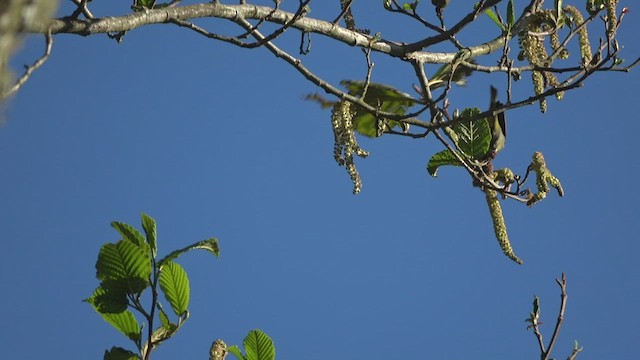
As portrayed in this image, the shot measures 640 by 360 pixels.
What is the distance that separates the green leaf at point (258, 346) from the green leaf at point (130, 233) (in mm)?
496

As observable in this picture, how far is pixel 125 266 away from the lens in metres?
2.93

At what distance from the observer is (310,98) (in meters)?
3.86

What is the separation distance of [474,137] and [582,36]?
33.6 inches

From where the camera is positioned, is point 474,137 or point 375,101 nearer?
point 375,101

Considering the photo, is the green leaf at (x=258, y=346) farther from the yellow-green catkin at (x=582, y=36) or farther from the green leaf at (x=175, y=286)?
the yellow-green catkin at (x=582, y=36)

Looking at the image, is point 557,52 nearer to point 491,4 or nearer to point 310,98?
point 491,4

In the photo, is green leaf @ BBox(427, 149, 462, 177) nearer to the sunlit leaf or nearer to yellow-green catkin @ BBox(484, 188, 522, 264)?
yellow-green catkin @ BBox(484, 188, 522, 264)

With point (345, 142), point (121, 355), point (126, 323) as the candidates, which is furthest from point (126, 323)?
point (345, 142)

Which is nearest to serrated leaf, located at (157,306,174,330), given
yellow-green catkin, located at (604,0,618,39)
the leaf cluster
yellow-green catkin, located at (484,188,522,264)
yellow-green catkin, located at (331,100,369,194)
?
the leaf cluster

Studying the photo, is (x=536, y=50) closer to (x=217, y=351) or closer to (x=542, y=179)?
(x=542, y=179)

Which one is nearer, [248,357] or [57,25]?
[57,25]

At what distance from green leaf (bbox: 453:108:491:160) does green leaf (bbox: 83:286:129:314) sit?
194 centimetres

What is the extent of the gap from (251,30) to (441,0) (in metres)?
1.13

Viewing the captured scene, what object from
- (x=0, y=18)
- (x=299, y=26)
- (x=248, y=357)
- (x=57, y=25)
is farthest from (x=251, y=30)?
(x=0, y=18)
